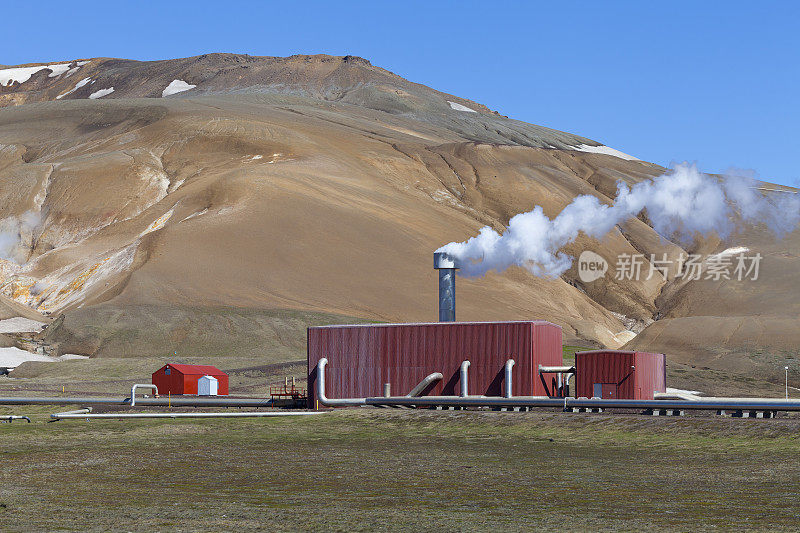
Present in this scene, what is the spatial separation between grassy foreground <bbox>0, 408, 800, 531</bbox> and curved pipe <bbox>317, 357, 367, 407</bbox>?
4.23 meters

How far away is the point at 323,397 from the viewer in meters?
47.4

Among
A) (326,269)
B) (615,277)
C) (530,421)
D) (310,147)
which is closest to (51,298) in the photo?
(326,269)

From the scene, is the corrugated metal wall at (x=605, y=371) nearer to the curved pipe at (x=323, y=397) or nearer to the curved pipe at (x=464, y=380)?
the curved pipe at (x=464, y=380)

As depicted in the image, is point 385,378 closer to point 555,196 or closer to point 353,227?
point 353,227

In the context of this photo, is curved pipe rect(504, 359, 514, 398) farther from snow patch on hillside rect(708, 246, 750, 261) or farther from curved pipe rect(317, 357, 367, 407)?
snow patch on hillside rect(708, 246, 750, 261)

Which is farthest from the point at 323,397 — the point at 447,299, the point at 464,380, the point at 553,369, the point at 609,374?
the point at 609,374

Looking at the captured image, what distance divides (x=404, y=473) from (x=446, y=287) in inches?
1282

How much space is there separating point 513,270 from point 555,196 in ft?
92.8

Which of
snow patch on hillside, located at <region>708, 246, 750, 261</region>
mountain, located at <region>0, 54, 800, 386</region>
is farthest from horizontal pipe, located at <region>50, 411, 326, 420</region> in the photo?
snow patch on hillside, located at <region>708, 246, 750, 261</region>

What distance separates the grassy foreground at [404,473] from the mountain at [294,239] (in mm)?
55521

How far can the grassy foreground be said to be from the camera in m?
18.4

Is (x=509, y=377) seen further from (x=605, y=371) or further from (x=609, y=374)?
(x=609, y=374)

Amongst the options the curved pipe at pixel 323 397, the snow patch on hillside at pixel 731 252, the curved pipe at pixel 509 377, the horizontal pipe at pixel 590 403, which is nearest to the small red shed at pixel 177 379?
the curved pipe at pixel 323 397

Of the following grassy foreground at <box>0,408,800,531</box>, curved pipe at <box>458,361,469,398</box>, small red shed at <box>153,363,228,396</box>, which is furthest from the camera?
small red shed at <box>153,363,228,396</box>
